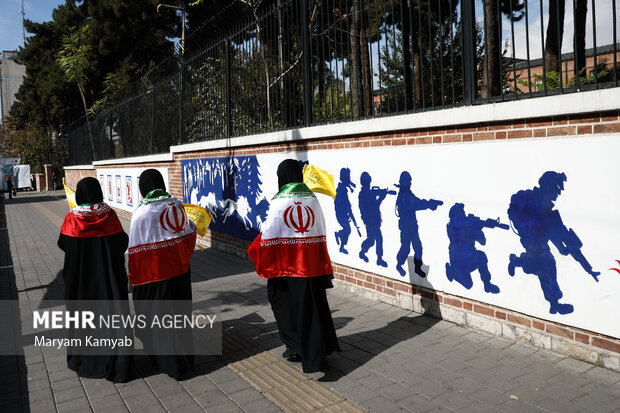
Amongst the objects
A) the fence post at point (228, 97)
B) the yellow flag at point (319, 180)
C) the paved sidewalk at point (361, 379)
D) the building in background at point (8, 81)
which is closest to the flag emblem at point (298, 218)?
the paved sidewalk at point (361, 379)

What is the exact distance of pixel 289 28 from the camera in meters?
8.11

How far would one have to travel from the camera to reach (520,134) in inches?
180

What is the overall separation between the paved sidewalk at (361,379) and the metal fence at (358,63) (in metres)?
2.29

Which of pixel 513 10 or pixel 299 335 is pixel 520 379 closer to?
pixel 299 335

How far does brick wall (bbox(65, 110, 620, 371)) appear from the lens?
4.09m

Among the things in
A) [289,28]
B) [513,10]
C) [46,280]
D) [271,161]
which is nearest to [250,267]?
[271,161]

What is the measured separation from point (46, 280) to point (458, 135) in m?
7.28

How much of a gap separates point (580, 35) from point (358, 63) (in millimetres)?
2806

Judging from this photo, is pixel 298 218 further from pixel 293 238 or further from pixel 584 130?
pixel 584 130

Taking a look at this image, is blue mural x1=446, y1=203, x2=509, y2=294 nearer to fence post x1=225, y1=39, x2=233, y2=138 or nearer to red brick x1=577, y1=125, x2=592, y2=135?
red brick x1=577, y1=125, x2=592, y2=135

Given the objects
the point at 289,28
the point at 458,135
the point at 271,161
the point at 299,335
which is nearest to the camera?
the point at 299,335

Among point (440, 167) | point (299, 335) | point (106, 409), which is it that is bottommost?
point (106, 409)

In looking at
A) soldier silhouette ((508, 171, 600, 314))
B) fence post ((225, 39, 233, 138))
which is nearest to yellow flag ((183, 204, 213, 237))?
soldier silhouette ((508, 171, 600, 314))

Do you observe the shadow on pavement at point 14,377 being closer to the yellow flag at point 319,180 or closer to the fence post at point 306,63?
the yellow flag at point 319,180
